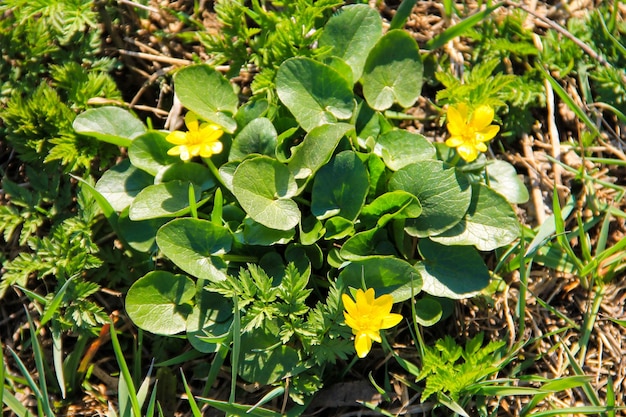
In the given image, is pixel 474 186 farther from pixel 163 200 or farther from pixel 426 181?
pixel 163 200

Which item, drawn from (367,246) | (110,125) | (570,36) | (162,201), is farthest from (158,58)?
(570,36)

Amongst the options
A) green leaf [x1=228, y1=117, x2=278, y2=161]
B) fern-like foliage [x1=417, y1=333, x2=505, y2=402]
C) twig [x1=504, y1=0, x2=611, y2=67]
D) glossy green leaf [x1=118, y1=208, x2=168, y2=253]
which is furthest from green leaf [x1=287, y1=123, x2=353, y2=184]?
twig [x1=504, y1=0, x2=611, y2=67]

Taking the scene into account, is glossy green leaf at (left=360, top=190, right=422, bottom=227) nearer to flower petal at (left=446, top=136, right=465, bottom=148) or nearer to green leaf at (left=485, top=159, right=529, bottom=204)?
flower petal at (left=446, top=136, right=465, bottom=148)

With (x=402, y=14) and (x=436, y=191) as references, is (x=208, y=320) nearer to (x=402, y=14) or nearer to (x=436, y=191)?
(x=436, y=191)

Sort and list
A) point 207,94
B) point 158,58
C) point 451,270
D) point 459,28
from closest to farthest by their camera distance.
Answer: point 451,270
point 207,94
point 459,28
point 158,58

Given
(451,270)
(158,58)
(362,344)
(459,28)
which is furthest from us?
(158,58)

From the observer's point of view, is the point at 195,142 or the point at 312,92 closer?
the point at 195,142
